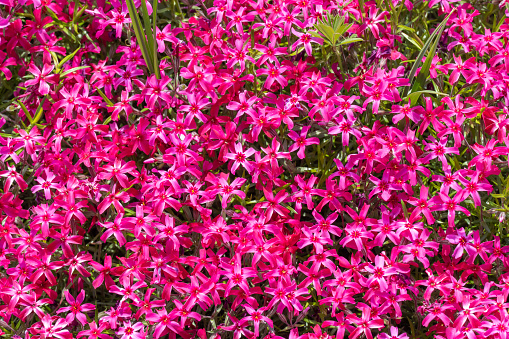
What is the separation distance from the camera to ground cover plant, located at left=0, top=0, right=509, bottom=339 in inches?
109

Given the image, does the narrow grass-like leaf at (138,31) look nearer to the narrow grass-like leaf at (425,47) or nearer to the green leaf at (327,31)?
the green leaf at (327,31)

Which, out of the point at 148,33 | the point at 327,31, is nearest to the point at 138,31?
the point at 148,33

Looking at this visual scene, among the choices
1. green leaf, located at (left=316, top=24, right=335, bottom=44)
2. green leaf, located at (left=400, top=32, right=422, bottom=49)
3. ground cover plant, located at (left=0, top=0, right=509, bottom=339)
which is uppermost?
green leaf, located at (left=316, top=24, right=335, bottom=44)

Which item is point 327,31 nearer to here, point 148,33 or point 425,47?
point 425,47

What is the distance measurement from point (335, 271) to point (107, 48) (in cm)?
225

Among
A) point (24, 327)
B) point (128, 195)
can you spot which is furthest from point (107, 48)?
point (24, 327)

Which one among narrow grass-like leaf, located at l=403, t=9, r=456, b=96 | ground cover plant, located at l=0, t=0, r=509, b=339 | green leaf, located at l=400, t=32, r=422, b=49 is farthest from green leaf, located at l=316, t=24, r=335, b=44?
green leaf, located at l=400, t=32, r=422, b=49

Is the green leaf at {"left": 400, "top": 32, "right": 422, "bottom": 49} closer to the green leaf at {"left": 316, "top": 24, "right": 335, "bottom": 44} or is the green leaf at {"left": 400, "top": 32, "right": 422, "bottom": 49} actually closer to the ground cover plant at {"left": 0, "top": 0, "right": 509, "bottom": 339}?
the ground cover plant at {"left": 0, "top": 0, "right": 509, "bottom": 339}

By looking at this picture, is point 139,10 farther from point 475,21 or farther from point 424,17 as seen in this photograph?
point 475,21

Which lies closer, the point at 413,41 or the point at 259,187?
the point at 259,187

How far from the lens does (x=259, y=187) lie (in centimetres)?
296

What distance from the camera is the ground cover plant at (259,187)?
109 inches

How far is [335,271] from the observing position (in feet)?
9.13

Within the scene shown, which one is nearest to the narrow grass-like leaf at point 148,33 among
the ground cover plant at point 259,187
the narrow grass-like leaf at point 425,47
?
the ground cover plant at point 259,187
